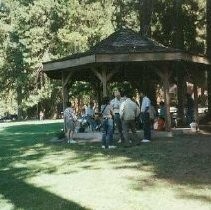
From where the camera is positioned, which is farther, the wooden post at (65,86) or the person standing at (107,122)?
the wooden post at (65,86)

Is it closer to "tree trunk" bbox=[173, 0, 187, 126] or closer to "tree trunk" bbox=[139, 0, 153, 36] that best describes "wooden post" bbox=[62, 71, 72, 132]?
"tree trunk" bbox=[139, 0, 153, 36]

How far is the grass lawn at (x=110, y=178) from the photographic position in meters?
9.16

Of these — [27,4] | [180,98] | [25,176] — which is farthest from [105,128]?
[27,4]

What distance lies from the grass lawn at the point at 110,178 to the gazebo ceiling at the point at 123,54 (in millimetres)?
3886

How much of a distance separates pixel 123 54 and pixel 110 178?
9.28 meters

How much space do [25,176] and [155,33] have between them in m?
21.0

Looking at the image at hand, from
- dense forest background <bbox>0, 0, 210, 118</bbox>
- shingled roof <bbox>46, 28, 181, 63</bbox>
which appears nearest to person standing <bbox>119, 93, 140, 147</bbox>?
shingled roof <bbox>46, 28, 181, 63</bbox>

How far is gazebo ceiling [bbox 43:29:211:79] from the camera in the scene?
65.5ft

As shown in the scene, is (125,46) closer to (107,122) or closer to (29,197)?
(107,122)

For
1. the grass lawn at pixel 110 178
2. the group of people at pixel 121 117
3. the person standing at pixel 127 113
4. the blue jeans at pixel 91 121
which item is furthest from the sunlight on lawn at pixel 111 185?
the blue jeans at pixel 91 121

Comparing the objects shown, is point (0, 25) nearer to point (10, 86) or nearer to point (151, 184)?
point (10, 86)

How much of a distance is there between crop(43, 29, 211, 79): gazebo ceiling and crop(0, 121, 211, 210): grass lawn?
389 centimetres

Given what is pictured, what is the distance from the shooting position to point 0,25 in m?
58.8

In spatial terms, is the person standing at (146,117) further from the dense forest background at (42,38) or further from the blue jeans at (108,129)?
the dense forest background at (42,38)
